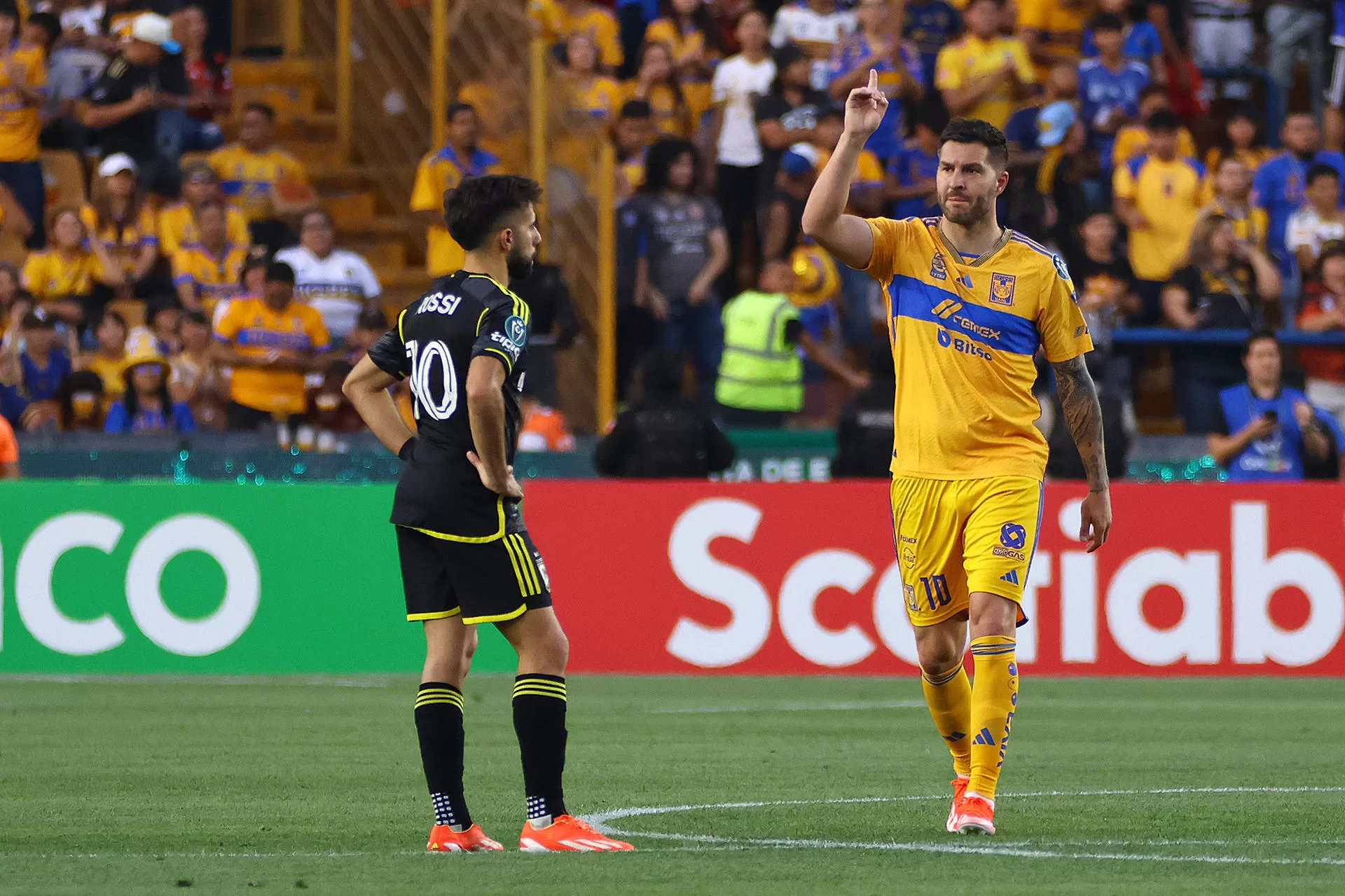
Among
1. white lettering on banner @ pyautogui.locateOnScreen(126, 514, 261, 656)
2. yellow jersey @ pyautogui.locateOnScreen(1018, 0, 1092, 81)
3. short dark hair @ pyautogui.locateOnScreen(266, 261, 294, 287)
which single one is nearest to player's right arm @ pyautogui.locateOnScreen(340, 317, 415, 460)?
white lettering on banner @ pyautogui.locateOnScreen(126, 514, 261, 656)

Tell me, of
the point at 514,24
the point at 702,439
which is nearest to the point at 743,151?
the point at 514,24

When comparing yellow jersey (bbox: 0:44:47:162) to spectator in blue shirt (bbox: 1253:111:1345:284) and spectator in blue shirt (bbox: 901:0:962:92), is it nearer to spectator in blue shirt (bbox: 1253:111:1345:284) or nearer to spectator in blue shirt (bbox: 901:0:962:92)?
spectator in blue shirt (bbox: 901:0:962:92)

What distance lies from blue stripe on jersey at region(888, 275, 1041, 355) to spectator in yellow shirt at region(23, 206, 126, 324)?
1130cm

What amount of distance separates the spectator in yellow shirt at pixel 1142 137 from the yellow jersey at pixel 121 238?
789cm

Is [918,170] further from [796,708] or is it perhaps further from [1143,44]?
[796,708]

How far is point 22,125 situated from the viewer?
59.2ft

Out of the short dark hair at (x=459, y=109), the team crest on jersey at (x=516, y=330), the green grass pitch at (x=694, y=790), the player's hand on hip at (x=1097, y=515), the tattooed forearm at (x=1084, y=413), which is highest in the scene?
the short dark hair at (x=459, y=109)

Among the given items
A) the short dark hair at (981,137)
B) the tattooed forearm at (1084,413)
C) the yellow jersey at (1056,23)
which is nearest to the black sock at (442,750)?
the tattooed forearm at (1084,413)

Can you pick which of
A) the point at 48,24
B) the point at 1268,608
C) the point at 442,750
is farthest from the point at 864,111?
the point at 48,24

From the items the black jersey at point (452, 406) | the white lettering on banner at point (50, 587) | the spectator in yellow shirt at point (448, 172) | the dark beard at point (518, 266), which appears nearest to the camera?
the black jersey at point (452, 406)

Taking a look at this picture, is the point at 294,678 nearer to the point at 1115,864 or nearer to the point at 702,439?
the point at 702,439

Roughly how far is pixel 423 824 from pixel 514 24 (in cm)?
1150

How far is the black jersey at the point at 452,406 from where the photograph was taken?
6449 millimetres

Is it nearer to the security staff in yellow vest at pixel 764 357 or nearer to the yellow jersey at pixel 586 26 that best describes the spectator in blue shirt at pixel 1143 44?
the yellow jersey at pixel 586 26
